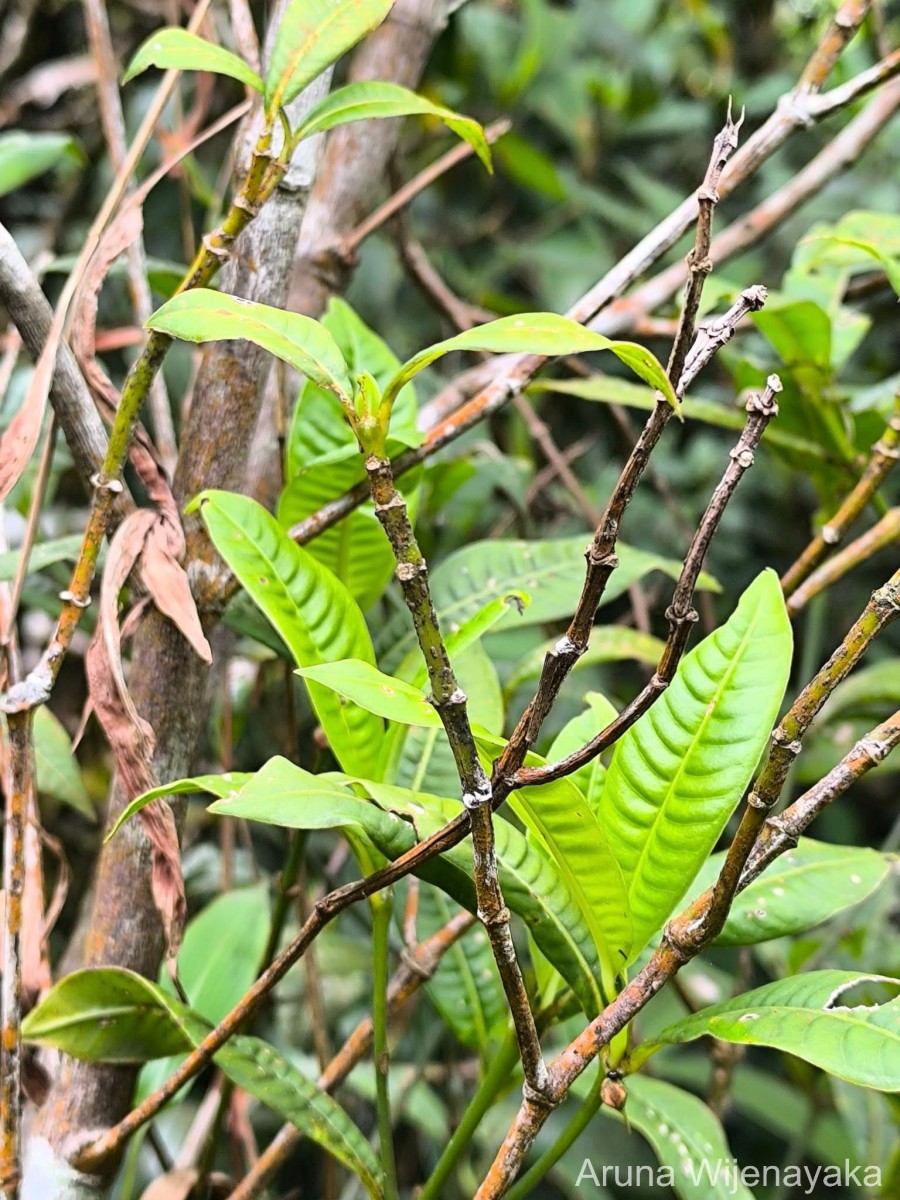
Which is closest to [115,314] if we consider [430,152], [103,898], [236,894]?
[430,152]

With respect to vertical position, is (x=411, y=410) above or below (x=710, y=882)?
above

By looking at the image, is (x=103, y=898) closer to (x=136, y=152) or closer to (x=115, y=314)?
(x=136, y=152)

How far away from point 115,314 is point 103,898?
0.89m

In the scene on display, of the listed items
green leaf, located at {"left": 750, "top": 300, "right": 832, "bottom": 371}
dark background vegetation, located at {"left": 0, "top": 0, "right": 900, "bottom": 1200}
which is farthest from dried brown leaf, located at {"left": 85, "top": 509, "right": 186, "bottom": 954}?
green leaf, located at {"left": 750, "top": 300, "right": 832, "bottom": 371}

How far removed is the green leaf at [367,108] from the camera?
47 cm

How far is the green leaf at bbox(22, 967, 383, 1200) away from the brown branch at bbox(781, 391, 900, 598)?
38cm

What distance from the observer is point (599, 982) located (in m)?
0.46

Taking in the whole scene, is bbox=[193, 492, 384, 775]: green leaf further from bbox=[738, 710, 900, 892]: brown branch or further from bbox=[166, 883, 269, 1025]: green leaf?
bbox=[166, 883, 269, 1025]: green leaf

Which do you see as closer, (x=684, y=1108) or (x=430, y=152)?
(x=684, y=1108)

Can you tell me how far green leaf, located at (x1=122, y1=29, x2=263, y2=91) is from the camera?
1.47ft

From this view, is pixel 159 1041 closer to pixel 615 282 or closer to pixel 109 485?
pixel 109 485

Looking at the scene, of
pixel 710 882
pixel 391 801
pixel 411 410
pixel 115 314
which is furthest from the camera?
pixel 115 314

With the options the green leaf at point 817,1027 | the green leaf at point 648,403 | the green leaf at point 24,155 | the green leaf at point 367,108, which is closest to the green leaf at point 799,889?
the green leaf at point 817,1027

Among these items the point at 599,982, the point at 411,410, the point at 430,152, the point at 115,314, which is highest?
the point at 430,152
